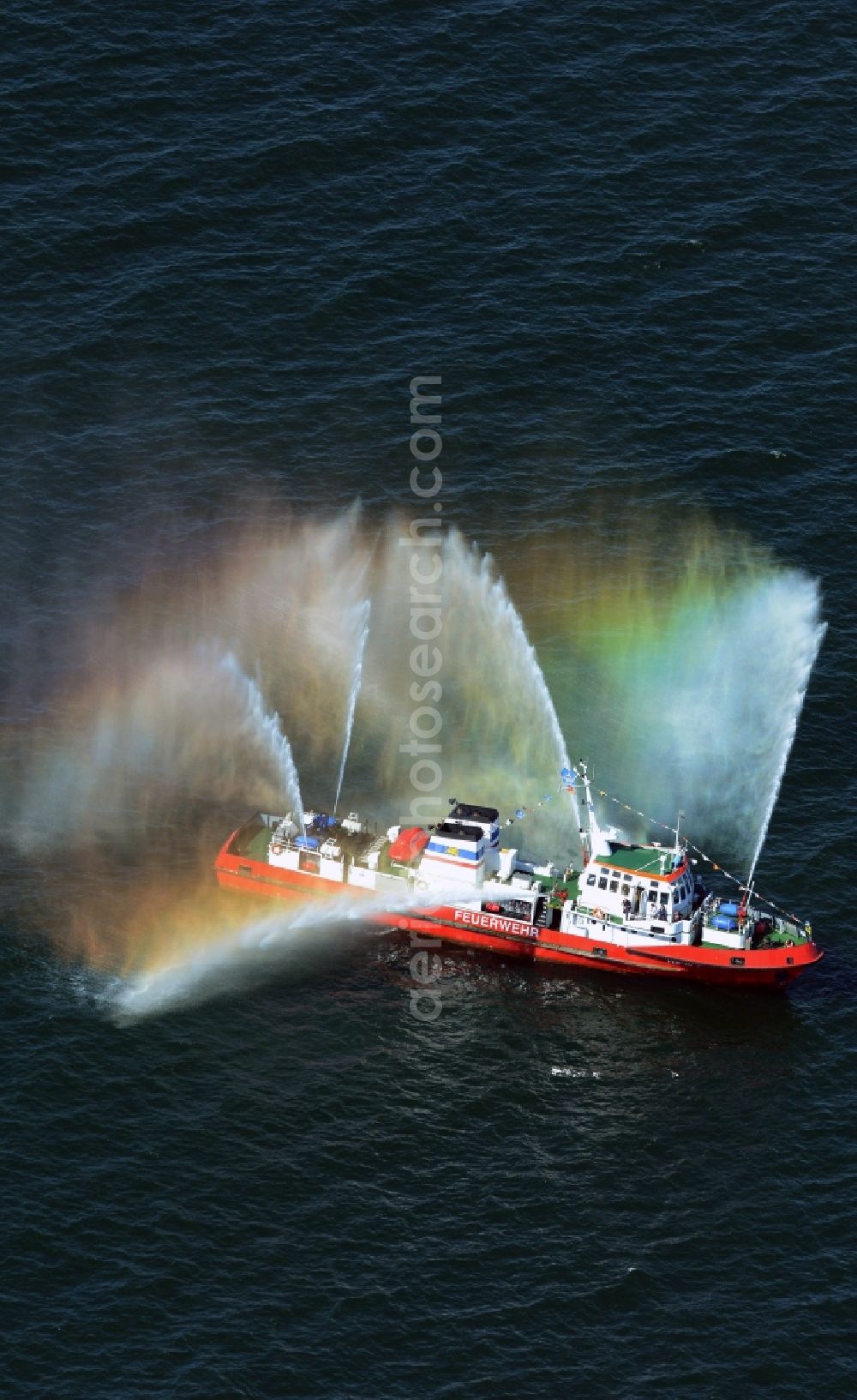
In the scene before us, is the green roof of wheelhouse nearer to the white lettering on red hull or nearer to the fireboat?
the fireboat

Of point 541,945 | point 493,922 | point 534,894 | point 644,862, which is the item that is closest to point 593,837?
point 644,862

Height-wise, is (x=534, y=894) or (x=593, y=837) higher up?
(x=593, y=837)

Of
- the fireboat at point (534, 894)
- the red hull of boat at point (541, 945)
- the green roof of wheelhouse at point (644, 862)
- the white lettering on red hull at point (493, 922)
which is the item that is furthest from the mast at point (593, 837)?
the white lettering on red hull at point (493, 922)

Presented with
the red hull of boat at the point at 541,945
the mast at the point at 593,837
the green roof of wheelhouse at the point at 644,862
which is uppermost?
the mast at the point at 593,837

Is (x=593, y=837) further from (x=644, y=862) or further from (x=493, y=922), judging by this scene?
(x=493, y=922)

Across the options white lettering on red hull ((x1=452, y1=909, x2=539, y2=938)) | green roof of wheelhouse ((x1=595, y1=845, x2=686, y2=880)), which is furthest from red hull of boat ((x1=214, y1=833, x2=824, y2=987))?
green roof of wheelhouse ((x1=595, y1=845, x2=686, y2=880))

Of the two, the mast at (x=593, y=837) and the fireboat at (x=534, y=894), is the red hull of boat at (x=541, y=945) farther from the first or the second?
the mast at (x=593, y=837)

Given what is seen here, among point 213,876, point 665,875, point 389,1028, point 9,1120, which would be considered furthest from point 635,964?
point 9,1120
